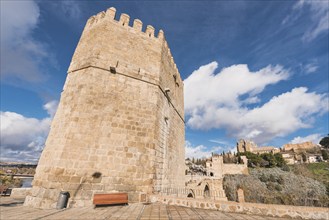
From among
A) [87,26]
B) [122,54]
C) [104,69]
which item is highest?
[87,26]

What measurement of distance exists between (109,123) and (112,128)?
0.77ft

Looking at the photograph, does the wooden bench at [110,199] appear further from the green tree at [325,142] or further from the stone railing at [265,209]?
the green tree at [325,142]

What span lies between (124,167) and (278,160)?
64857mm

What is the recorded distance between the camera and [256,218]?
14.1 ft

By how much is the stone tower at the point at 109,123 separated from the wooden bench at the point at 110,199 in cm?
47

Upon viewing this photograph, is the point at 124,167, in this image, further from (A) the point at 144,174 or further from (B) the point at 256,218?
(B) the point at 256,218

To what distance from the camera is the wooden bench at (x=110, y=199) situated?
17.0ft

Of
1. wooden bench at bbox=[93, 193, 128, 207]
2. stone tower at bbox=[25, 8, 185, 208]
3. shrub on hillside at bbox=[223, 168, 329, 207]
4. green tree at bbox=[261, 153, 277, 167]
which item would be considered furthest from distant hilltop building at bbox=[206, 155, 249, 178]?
wooden bench at bbox=[93, 193, 128, 207]

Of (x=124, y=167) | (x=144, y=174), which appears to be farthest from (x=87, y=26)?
(x=144, y=174)

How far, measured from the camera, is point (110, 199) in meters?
5.30

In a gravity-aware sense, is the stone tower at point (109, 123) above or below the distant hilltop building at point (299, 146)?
below

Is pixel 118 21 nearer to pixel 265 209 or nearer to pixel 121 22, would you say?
pixel 121 22

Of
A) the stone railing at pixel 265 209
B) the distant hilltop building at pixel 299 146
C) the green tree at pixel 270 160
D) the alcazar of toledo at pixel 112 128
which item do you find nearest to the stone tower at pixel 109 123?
the alcazar of toledo at pixel 112 128

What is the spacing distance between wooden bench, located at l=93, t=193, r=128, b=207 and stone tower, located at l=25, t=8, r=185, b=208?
0.47 metres
